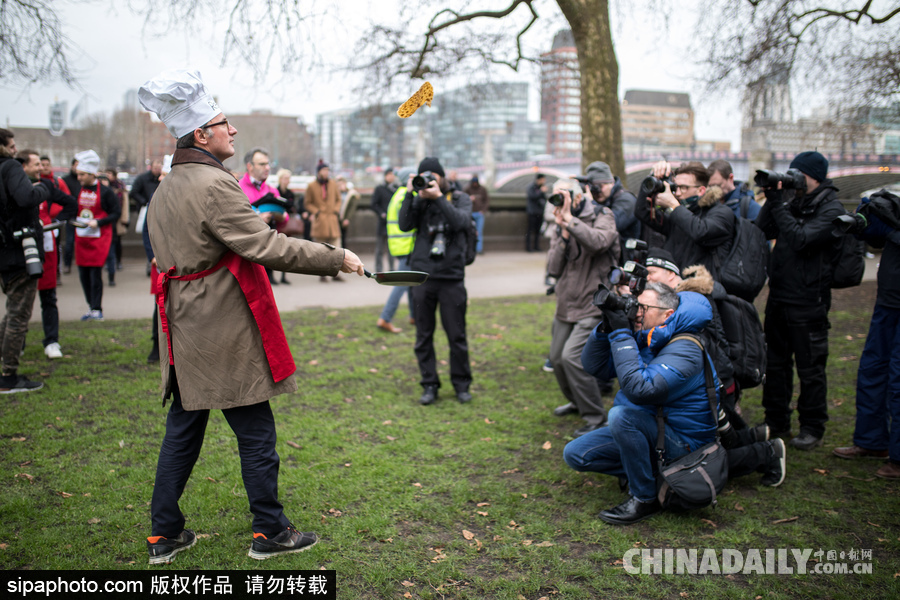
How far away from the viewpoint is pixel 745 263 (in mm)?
4449

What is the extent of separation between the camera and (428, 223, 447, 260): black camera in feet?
17.4

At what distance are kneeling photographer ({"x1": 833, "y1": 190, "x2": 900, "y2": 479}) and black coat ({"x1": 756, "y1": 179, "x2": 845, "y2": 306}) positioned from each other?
164mm

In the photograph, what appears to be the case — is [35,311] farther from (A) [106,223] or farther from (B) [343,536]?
(B) [343,536]

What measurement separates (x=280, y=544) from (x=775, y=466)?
118 inches

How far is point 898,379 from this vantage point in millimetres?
4188

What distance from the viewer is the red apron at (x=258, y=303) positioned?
2.93m

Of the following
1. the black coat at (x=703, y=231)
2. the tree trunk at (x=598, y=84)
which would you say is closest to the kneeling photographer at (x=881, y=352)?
the black coat at (x=703, y=231)

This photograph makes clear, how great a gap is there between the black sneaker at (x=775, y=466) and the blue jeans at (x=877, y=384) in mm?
848

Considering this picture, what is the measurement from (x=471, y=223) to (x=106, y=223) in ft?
17.7

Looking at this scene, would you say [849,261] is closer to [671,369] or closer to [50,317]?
[671,369]

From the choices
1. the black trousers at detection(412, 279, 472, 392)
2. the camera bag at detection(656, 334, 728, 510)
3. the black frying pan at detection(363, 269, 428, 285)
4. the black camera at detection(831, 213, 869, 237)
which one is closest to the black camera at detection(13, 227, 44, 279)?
the black trousers at detection(412, 279, 472, 392)

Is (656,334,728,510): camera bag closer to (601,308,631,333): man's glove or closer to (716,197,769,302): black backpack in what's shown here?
(601,308,631,333): man's glove

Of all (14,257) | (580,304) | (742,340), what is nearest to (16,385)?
(14,257)

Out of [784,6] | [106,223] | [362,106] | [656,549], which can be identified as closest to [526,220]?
[362,106]
